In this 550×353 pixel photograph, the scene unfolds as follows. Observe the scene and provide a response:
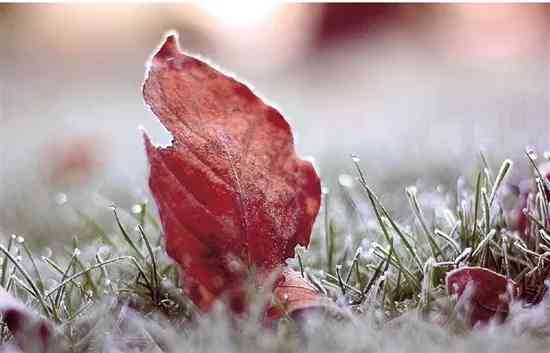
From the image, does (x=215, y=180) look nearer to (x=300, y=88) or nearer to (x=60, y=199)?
(x=60, y=199)

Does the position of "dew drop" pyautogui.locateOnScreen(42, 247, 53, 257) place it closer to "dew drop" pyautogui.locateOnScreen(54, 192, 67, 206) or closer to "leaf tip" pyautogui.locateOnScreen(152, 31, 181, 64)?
"dew drop" pyautogui.locateOnScreen(54, 192, 67, 206)

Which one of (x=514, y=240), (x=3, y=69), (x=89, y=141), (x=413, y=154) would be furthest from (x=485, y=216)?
(x=3, y=69)

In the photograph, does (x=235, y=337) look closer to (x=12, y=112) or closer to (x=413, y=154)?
(x=413, y=154)

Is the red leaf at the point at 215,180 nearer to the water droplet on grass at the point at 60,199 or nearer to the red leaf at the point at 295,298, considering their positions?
the red leaf at the point at 295,298

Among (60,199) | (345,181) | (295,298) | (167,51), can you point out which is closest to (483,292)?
(295,298)

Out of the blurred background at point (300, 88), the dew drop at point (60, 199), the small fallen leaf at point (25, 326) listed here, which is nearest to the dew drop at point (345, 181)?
the blurred background at point (300, 88)

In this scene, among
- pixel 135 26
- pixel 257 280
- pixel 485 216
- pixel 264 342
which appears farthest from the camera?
pixel 135 26
